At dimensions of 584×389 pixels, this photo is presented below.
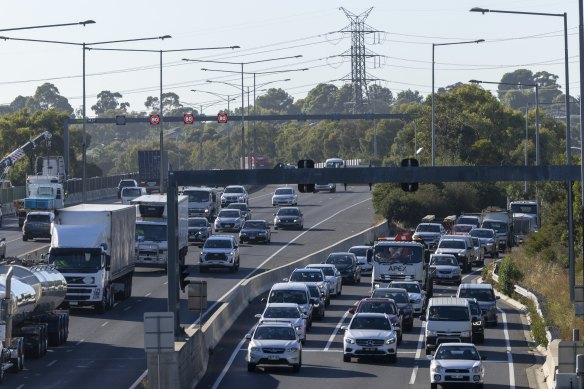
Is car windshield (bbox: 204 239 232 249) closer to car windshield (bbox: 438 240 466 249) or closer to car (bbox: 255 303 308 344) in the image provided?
car windshield (bbox: 438 240 466 249)

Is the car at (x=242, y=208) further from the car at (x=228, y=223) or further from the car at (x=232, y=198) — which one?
the car at (x=232, y=198)

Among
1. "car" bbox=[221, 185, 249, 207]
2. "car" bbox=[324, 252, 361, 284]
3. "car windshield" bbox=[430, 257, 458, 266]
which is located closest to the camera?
"car" bbox=[324, 252, 361, 284]

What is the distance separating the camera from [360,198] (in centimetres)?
11912

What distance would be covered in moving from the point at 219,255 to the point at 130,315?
1501cm

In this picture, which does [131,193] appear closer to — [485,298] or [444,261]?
[444,261]

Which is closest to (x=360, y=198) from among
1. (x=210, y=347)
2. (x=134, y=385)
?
(x=210, y=347)

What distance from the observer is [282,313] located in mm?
44594

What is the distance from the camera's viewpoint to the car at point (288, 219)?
9094 centimetres

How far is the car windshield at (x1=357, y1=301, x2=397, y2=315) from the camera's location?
149 feet

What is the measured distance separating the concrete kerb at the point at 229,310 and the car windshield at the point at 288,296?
177 centimetres

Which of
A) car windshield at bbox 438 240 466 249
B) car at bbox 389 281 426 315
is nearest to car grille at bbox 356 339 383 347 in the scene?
car at bbox 389 281 426 315

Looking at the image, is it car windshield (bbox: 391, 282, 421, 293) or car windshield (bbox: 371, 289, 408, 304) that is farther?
car windshield (bbox: 391, 282, 421, 293)

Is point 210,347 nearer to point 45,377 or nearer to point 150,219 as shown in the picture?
point 45,377

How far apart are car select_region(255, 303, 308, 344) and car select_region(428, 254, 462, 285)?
2135cm
